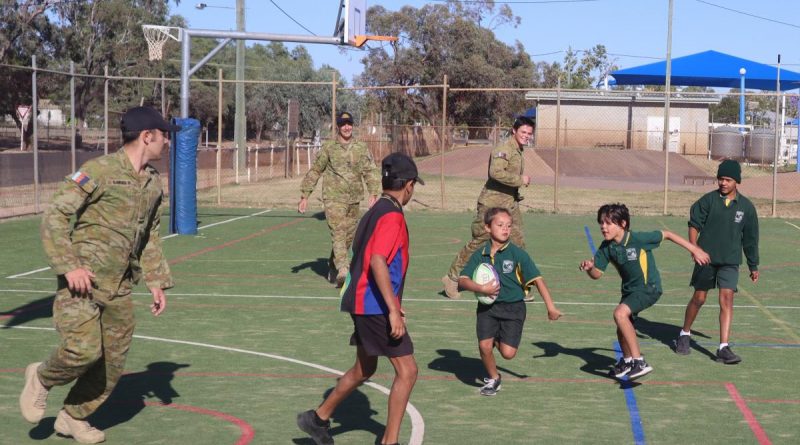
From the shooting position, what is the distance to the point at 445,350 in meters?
9.92

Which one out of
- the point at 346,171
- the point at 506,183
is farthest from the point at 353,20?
the point at 506,183

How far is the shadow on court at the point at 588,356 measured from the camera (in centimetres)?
915

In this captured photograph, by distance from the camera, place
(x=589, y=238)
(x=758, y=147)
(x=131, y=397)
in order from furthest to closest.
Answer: (x=758, y=147)
(x=589, y=238)
(x=131, y=397)

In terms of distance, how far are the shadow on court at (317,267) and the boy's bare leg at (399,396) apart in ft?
29.1

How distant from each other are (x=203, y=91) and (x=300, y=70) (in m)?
7.69

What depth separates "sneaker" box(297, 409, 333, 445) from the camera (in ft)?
21.2

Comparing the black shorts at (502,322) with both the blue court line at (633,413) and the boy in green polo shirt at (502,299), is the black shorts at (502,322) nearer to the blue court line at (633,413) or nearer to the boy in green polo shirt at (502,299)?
the boy in green polo shirt at (502,299)

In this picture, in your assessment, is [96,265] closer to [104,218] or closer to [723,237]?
[104,218]

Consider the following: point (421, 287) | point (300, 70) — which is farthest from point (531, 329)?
point (300, 70)

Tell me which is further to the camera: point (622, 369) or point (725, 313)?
point (725, 313)

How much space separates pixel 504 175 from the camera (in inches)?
488

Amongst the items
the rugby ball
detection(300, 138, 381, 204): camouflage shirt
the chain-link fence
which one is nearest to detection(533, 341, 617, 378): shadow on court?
the rugby ball

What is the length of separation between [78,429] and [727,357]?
540 centimetres

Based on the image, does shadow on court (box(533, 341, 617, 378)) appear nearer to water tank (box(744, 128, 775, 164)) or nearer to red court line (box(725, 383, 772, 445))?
red court line (box(725, 383, 772, 445))
